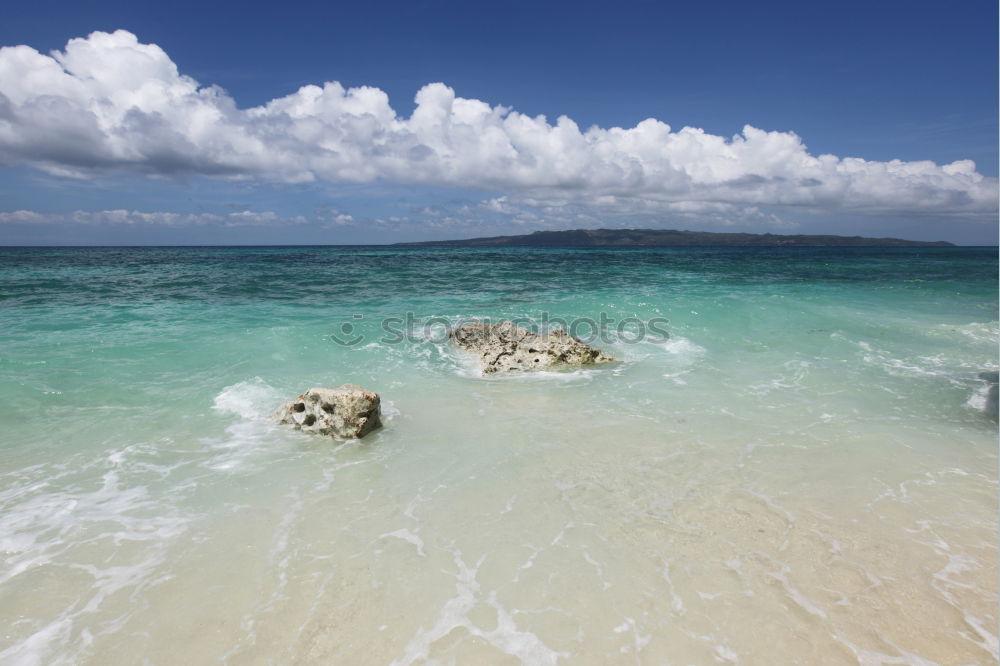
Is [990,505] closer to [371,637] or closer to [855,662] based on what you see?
[855,662]

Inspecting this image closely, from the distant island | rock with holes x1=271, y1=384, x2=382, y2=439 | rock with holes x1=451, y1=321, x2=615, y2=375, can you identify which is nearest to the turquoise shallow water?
rock with holes x1=271, y1=384, x2=382, y2=439

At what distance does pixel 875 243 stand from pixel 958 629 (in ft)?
663

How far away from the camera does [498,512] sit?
16.3 feet

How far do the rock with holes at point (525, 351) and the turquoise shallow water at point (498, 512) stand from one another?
540 millimetres

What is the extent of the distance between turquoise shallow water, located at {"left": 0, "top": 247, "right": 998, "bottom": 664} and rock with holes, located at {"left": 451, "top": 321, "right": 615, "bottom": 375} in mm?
540

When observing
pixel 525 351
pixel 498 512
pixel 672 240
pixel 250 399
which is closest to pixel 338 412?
pixel 250 399

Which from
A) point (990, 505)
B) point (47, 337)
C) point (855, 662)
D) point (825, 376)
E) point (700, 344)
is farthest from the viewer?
point (700, 344)

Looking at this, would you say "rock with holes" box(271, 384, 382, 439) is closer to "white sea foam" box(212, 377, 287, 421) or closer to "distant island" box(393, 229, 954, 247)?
"white sea foam" box(212, 377, 287, 421)

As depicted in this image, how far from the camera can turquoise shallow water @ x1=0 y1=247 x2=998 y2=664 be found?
3.52 metres

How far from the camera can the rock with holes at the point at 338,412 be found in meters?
6.75

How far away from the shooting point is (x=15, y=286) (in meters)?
21.4

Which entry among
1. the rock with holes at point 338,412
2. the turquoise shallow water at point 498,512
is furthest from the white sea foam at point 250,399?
the rock with holes at point 338,412

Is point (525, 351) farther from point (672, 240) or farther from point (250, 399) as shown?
point (672, 240)

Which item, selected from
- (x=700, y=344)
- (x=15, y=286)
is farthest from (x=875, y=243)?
(x=15, y=286)
